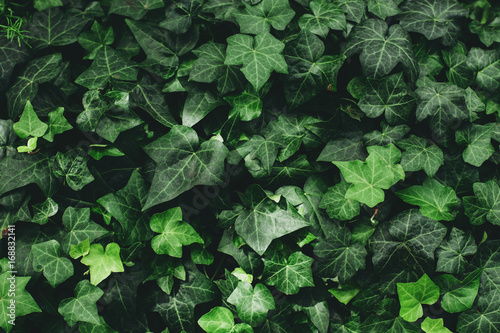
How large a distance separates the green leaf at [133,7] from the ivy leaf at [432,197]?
56.6 inches

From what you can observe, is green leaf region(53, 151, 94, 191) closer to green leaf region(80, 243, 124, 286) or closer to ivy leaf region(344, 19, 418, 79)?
green leaf region(80, 243, 124, 286)

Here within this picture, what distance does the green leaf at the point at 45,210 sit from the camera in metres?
1.53

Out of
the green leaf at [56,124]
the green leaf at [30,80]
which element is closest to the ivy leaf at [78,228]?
the green leaf at [56,124]

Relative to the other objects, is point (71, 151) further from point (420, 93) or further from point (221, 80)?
point (420, 93)

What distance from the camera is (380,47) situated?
1555 millimetres

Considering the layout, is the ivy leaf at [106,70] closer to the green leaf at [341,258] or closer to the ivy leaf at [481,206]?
the green leaf at [341,258]

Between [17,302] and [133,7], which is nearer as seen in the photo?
[17,302]

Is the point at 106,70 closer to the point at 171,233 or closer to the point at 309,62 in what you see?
the point at 171,233

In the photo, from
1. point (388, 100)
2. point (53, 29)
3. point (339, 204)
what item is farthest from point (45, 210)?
point (388, 100)

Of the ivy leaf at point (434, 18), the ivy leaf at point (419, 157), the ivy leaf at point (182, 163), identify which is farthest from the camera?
the ivy leaf at point (434, 18)

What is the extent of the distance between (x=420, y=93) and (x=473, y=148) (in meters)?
0.37

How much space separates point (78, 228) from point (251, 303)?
826 millimetres

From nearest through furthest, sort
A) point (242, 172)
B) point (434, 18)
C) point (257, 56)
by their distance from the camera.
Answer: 1. point (257, 56)
2. point (242, 172)
3. point (434, 18)

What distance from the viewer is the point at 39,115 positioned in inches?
61.2
